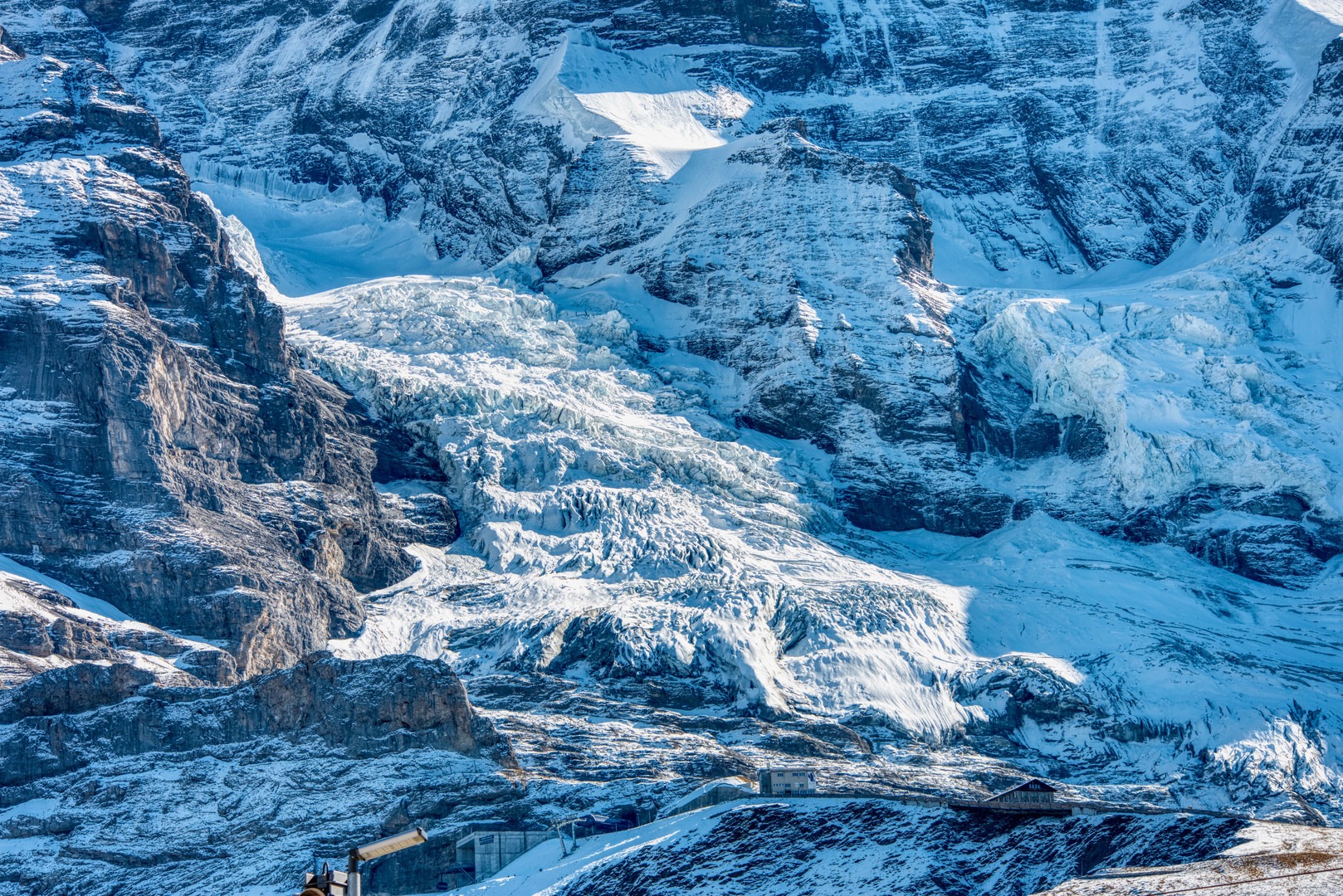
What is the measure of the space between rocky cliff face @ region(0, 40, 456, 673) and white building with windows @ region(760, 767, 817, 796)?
→ 1887 inches

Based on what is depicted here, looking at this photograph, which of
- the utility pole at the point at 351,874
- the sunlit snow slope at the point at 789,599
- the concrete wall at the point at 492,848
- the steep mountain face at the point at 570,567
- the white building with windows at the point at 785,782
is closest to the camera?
the utility pole at the point at 351,874

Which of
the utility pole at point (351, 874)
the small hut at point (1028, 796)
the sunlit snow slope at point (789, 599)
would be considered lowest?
the sunlit snow slope at point (789, 599)

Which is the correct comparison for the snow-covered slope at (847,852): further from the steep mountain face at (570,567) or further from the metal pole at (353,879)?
the metal pole at (353,879)

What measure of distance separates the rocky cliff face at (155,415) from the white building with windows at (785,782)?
47927 mm

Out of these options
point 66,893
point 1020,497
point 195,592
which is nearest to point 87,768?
point 66,893

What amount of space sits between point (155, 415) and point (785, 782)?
221 ft

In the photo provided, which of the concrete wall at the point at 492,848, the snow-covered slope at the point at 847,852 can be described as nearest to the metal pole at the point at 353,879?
the snow-covered slope at the point at 847,852

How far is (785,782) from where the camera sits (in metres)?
119

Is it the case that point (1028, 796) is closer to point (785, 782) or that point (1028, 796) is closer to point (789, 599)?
point (785, 782)

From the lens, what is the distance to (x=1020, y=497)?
625 ft

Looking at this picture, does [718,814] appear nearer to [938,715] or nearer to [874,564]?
[938,715]

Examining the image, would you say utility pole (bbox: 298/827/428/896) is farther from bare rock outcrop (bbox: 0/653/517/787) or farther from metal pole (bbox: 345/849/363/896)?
bare rock outcrop (bbox: 0/653/517/787)

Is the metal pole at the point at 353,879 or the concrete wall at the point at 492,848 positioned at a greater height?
the metal pole at the point at 353,879

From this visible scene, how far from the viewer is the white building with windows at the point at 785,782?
4616 inches
